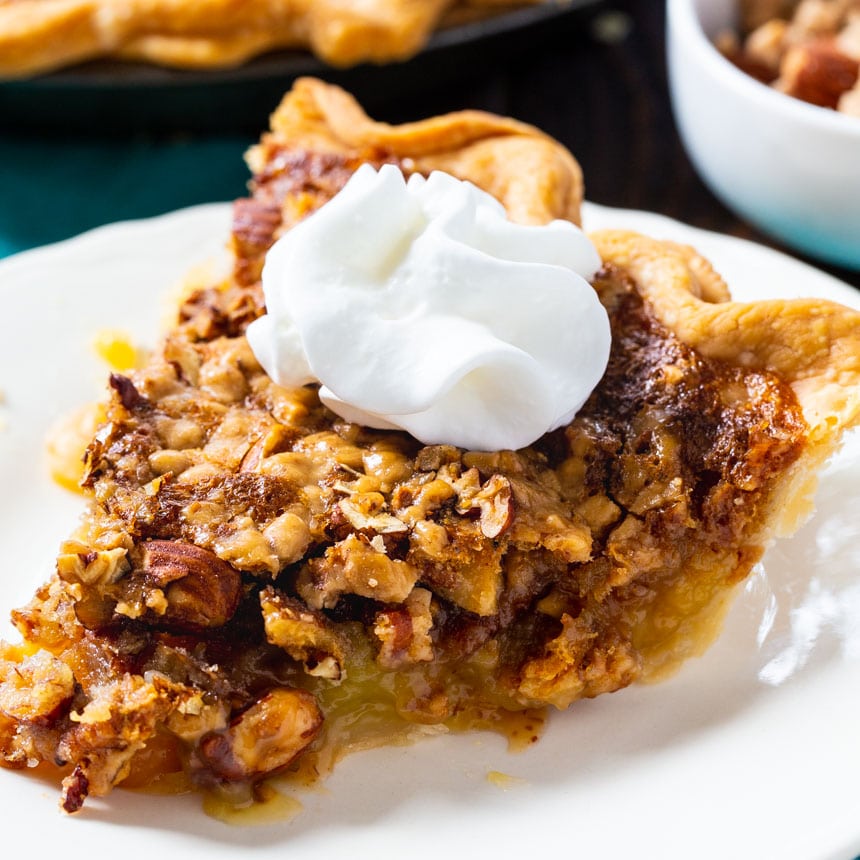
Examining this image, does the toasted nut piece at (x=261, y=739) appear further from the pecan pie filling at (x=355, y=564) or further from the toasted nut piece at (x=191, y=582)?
the toasted nut piece at (x=191, y=582)

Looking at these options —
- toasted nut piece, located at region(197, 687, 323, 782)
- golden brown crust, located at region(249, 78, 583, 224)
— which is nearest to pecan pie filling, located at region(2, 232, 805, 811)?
toasted nut piece, located at region(197, 687, 323, 782)

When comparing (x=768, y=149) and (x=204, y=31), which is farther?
(x=204, y=31)

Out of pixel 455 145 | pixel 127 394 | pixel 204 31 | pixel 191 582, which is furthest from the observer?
pixel 204 31

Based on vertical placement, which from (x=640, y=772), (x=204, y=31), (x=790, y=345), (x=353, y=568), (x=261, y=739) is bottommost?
(x=640, y=772)

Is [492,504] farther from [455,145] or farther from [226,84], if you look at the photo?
[226,84]

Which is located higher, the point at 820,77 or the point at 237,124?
the point at 820,77

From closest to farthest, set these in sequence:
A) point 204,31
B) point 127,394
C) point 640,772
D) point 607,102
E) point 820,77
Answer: point 640,772 < point 127,394 < point 820,77 < point 204,31 < point 607,102

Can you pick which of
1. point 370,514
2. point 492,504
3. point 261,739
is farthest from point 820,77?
point 261,739

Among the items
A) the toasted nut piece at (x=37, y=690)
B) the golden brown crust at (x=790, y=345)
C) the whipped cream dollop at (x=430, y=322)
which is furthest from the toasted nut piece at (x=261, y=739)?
the golden brown crust at (x=790, y=345)
